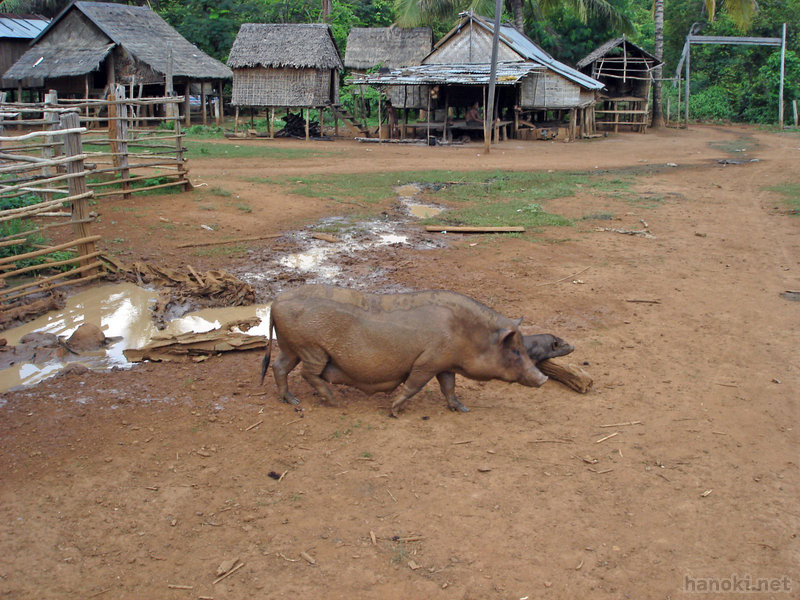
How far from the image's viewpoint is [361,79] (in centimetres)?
2708

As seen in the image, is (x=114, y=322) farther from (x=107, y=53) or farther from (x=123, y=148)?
(x=107, y=53)

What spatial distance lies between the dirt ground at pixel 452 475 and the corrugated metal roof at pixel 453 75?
1884 cm

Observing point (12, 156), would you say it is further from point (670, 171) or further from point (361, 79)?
point (361, 79)

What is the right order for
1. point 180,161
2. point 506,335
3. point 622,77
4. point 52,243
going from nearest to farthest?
point 506,335 < point 52,243 < point 180,161 < point 622,77

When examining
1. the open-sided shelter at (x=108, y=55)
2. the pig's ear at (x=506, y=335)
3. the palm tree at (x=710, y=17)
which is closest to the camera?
the pig's ear at (x=506, y=335)

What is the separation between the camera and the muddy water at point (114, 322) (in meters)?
6.67

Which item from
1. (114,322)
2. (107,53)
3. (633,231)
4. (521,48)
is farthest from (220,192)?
(107,53)

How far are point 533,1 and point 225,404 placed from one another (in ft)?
108

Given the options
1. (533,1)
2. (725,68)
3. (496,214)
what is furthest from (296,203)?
(725,68)

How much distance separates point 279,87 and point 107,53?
7.31 meters

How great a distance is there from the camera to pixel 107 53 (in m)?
29.6

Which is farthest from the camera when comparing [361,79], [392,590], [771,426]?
[361,79]

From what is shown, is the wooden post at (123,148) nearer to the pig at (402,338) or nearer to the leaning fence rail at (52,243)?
the leaning fence rail at (52,243)

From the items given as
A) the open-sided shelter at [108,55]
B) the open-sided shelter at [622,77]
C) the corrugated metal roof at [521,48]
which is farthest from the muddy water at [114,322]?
the open-sided shelter at [622,77]
